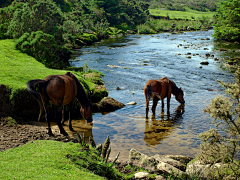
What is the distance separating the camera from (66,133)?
10656mm

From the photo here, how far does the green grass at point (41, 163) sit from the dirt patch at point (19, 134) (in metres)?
0.73

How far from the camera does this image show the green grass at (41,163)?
6.27 m

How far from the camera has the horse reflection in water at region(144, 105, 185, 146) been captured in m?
11.9

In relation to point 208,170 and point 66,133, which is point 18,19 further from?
point 208,170

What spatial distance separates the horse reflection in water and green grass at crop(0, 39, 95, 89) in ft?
18.2

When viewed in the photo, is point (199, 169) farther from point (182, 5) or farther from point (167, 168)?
point (182, 5)

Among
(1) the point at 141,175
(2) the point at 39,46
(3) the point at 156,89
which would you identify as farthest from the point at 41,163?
(2) the point at 39,46

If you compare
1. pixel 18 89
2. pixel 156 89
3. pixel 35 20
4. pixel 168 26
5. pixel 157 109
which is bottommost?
pixel 157 109

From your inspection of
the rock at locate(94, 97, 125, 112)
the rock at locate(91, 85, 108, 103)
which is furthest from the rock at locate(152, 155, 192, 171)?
the rock at locate(91, 85, 108, 103)

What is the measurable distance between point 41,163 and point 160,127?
26.0 feet

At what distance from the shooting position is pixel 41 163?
6.85 m

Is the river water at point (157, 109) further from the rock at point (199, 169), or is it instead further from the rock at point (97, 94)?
the rock at point (199, 169)

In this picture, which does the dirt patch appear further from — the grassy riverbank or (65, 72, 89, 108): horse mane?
(65, 72, 89, 108): horse mane

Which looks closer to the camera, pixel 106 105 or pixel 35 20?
pixel 106 105
